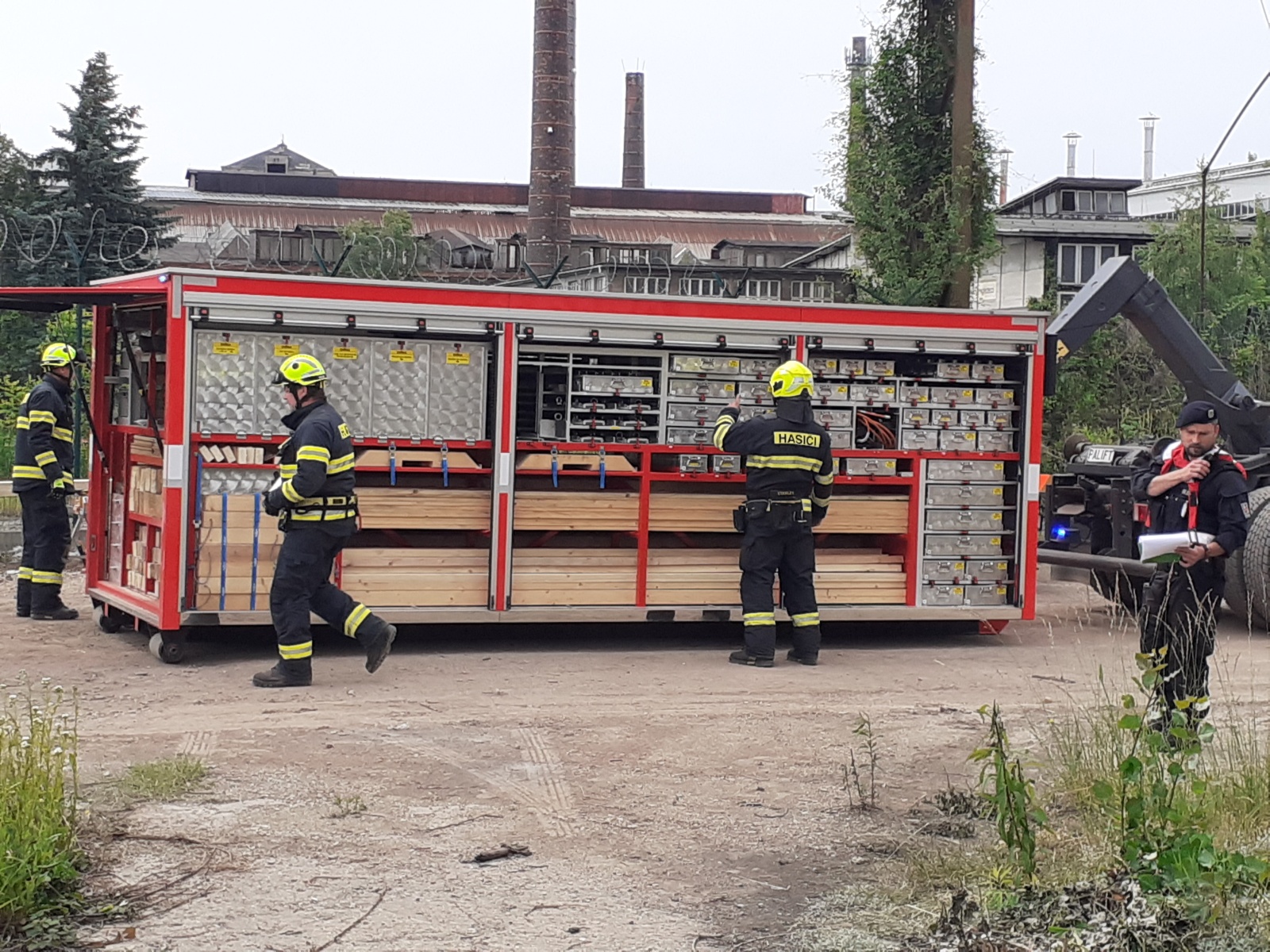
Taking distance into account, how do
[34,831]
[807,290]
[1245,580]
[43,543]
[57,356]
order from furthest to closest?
[807,290] < [1245,580] < [57,356] < [43,543] < [34,831]

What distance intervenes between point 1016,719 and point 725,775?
7.99 feet

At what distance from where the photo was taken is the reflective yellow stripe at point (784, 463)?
1109cm

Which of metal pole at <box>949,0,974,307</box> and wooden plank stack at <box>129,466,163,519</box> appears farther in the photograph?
metal pole at <box>949,0,974,307</box>

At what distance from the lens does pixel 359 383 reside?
11102mm

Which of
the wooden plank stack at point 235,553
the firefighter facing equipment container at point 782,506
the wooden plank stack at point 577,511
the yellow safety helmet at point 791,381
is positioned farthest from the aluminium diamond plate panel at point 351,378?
the yellow safety helmet at point 791,381

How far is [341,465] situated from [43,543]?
12.1 feet

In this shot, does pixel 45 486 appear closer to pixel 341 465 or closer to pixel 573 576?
pixel 341 465

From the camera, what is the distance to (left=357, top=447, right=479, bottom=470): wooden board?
11.2 metres

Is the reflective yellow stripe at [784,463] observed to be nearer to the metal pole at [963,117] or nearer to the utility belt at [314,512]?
the utility belt at [314,512]

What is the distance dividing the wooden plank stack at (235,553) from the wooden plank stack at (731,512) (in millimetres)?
2849

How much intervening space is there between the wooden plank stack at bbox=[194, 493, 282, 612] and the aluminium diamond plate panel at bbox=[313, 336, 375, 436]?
90 centimetres

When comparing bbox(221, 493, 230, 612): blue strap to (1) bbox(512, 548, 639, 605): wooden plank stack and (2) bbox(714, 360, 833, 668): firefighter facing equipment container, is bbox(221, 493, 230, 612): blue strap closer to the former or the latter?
(1) bbox(512, 548, 639, 605): wooden plank stack

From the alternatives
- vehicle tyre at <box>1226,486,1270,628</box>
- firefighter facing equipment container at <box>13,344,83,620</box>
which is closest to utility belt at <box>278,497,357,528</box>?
firefighter facing equipment container at <box>13,344,83,620</box>

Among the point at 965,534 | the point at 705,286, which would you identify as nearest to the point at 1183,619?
the point at 965,534
